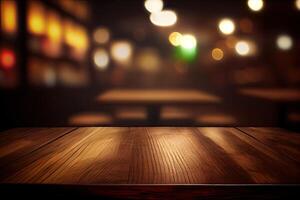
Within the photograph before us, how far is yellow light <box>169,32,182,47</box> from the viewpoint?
2154 millimetres

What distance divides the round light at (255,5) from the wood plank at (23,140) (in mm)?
1498

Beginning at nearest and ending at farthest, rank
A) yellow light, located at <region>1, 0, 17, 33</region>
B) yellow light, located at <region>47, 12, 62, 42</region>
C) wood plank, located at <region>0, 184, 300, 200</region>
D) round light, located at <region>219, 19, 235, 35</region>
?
wood plank, located at <region>0, 184, 300, 200</region> → yellow light, located at <region>1, 0, 17, 33</region> → round light, located at <region>219, 19, 235, 35</region> → yellow light, located at <region>47, 12, 62, 42</region>

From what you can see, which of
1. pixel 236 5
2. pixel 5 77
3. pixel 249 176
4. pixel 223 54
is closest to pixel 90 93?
pixel 5 77

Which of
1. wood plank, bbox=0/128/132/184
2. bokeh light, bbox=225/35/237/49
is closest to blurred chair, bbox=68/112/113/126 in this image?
wood plank, bbox=0/128/132/184

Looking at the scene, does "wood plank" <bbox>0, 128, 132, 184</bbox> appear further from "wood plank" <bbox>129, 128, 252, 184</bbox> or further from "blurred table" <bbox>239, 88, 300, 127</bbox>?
"blurred table" <bbox>239, 88, 300, 127</bbox>

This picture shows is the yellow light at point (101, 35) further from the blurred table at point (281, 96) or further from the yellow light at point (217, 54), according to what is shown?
the blurred table at point (281, 96)

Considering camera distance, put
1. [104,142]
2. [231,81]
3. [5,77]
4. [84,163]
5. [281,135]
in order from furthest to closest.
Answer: [231,81] → [5,77] → [281,135] → [104,142] → [84,163]

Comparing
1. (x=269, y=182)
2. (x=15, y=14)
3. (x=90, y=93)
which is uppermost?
(x=15, y=14)

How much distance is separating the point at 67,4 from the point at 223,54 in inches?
45.3

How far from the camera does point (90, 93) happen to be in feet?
7.25

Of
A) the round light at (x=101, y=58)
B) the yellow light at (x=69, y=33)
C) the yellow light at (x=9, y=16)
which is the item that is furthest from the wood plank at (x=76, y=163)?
the yellow light at (x=69, y=33)

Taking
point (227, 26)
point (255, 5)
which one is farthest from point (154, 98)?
point (255, 5)

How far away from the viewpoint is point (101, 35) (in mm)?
2152

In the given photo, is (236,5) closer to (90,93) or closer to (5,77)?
(90,93)
